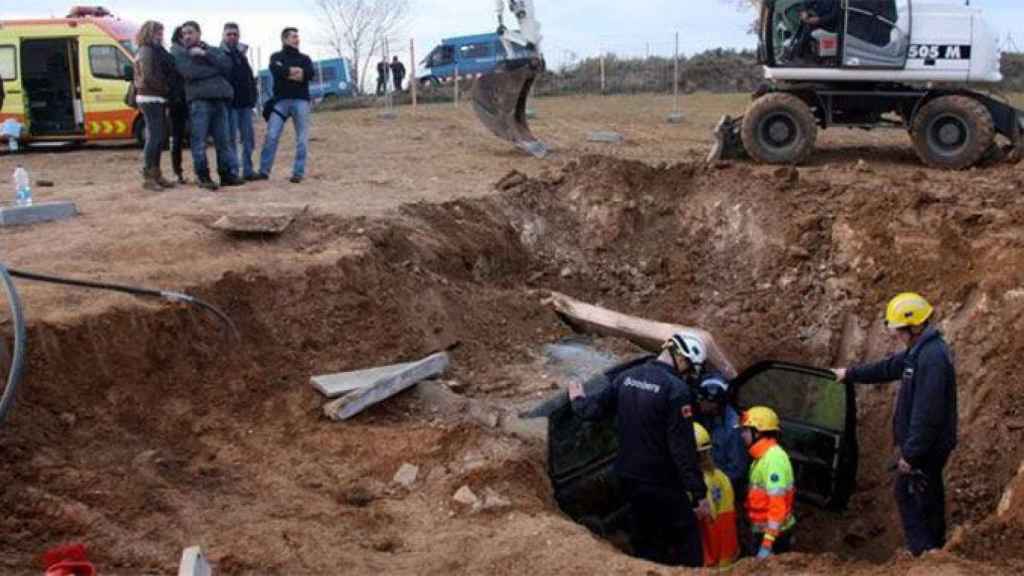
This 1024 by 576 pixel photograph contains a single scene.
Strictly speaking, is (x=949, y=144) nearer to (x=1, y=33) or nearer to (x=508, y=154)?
(x=508, y=154)

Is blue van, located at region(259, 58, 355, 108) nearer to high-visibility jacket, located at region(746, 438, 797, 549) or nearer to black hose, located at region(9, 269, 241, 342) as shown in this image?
black hose, located at region(9, 269, 241, 342)

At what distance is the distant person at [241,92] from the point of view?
12234 millimetres

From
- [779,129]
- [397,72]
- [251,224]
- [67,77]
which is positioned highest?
[397,72]

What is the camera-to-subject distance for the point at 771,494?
7.18 m

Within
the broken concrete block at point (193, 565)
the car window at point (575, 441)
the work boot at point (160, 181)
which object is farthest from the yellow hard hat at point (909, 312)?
the work boot at point (160, 181)

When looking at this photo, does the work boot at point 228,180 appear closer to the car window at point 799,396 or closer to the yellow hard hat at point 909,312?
the car window at point 799,396

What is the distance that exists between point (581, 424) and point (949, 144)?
8890mm

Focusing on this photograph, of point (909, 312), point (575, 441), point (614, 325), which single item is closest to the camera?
point (909, 312)

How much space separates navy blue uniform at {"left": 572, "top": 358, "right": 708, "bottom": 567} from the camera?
7.07 metres

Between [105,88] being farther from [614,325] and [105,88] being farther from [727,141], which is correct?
[614,325]

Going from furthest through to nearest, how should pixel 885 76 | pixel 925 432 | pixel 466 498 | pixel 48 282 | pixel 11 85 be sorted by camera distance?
1. pixel 11 85
2. pixel 885 76
3. pixel 48 282
4. pixel 925 432
5. pixel 466 498

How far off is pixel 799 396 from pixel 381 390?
3680 mm

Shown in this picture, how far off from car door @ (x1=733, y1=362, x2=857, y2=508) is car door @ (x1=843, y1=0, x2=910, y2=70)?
7.19 m

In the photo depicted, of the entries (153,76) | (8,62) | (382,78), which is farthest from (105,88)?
(382,78)
